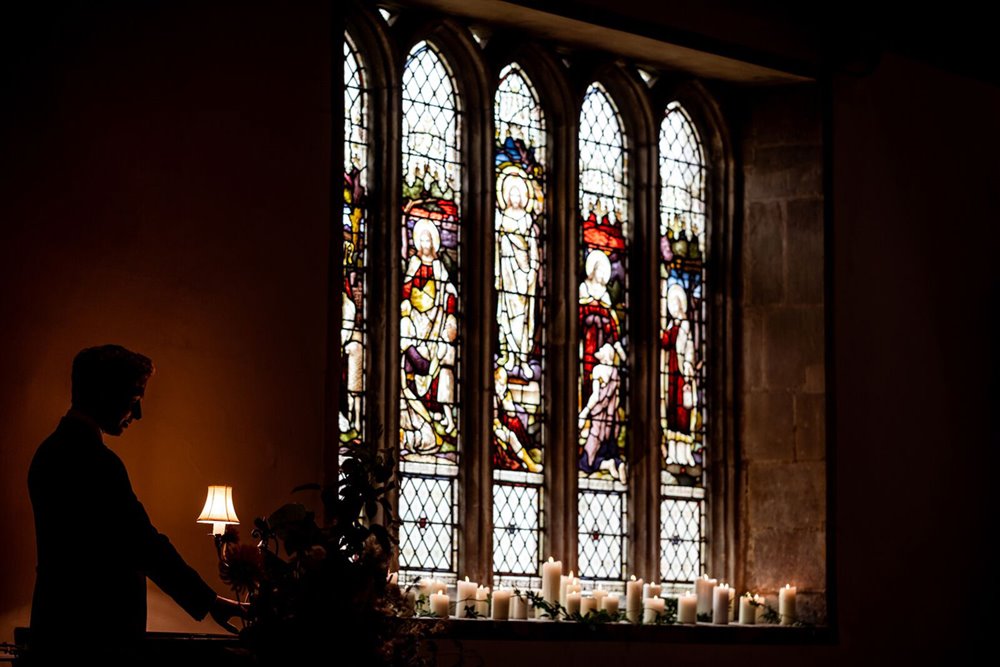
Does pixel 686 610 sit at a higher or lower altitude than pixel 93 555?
lower

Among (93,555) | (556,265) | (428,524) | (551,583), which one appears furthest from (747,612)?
(93,555)

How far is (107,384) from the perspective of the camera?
4.86m

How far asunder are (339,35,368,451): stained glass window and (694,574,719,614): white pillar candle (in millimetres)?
1862

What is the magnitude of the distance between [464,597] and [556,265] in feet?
5.77

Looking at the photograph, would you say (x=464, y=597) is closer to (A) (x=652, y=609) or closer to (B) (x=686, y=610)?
(A) (x=652, y=609)

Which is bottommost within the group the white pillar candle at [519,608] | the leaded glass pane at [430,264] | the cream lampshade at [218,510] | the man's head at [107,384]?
the white pillar candle at [519,608]

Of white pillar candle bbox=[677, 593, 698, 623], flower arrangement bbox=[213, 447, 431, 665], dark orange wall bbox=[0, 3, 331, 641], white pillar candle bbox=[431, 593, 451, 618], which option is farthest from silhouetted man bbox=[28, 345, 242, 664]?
white pillar candle bbox=[677, 593, 698, 623]

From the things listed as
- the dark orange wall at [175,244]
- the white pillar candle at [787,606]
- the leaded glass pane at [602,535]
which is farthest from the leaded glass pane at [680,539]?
the dark orange wall at [175,244]

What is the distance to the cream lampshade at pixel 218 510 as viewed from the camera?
6.23 meters

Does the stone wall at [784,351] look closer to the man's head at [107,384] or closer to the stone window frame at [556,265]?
the stone window frame at [556,265]

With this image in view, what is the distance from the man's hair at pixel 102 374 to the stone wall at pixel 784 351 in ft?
15.7

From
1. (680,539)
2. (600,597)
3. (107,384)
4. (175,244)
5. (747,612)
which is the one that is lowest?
(747,612)

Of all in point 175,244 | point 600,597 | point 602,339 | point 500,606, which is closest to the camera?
point 175,244

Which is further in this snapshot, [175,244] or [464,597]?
[464,597]
